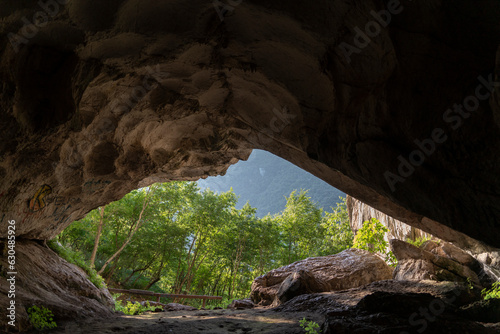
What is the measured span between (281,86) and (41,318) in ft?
19.5

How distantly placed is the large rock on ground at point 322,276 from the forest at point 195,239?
33.9 ft

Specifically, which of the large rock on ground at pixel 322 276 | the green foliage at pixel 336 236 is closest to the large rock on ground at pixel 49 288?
the large rock on ground at pixel 322 276

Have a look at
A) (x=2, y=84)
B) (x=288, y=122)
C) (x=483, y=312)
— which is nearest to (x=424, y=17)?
(x=288, y=122)

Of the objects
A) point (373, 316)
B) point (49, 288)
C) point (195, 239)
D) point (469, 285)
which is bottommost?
point (49, 288)

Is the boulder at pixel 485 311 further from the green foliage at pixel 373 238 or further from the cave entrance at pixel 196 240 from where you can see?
the cave entrance at pixel 196 240

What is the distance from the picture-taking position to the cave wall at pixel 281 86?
10.8 ft

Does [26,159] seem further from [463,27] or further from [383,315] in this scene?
[463,27]

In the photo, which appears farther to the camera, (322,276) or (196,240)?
(196,240)

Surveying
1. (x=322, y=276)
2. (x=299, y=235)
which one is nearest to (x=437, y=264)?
(x=322, y=276)

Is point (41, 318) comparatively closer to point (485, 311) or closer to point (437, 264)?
point (485, 311)

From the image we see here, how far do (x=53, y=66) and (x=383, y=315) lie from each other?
21.8 feet

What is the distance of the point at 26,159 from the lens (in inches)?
191

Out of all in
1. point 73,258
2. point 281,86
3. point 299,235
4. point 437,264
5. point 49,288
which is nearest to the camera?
point 281,86

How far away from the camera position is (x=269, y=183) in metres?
154
